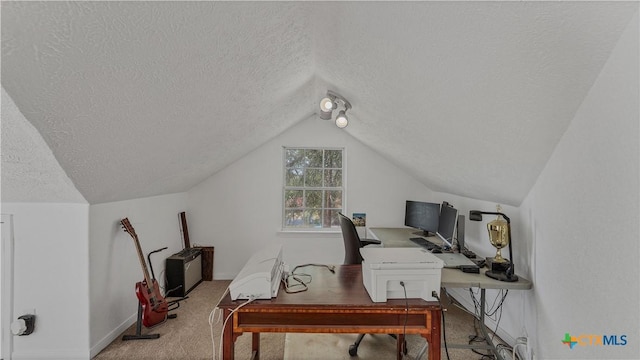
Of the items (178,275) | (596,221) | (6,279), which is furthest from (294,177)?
(596,221)

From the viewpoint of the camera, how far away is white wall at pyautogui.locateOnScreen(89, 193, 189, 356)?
7.41 ft

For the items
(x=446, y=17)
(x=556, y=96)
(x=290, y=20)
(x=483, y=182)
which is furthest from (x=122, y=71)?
(x=483, y=182)

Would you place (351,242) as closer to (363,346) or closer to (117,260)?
(363,346)

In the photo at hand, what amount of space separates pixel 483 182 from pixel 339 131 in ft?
7.17

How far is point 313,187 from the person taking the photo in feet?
13.7

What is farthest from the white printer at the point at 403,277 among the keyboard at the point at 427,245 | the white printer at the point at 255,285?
the keyboard at the point at 427,245

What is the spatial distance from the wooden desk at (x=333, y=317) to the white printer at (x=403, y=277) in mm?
42

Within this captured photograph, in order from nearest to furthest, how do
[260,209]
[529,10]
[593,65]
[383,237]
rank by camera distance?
1. [529,10]
2. [593,65]
3. [383,237]
4. [260,209]

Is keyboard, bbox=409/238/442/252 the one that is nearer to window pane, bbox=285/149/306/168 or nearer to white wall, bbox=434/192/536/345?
white wall, bbox=434/192/536/345

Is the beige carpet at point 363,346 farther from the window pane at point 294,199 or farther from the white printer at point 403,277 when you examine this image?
the window pane at point 294,199

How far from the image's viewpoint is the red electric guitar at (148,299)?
8.21 feet

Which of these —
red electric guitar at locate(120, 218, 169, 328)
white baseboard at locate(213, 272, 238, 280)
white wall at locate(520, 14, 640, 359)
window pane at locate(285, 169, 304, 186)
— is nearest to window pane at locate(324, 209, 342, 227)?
window pane at locate(285, 169, 304, 186)

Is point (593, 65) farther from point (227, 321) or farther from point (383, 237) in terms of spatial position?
point (383, 237)

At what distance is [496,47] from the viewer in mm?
1156
